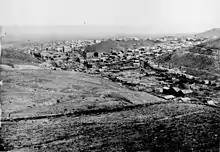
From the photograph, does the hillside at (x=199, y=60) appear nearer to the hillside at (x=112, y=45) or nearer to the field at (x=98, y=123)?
the hillside at (x=112, y=45)

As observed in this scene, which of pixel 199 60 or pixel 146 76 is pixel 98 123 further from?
pixel 199 60

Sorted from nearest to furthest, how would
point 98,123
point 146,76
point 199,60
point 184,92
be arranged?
point 98,123 < point 184,92 < point 146,76 < point 199,60

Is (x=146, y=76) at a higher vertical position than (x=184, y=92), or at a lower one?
lower

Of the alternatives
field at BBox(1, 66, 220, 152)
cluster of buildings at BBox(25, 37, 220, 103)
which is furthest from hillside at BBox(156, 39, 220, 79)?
field at BBox(1, 66, 220, 152)

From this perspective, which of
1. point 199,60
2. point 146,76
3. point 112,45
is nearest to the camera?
point 146,76

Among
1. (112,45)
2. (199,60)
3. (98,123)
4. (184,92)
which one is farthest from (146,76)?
(112,45)

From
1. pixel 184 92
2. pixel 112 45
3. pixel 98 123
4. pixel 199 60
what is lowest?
pixel 184 92

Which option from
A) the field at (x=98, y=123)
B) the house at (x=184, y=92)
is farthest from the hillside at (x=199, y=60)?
the field at (x=98, y=123)

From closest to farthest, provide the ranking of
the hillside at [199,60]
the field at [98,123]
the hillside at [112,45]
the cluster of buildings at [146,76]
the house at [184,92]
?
the field at [98,123] < the house at [184,92] < the cluster of buildings at [146,76] < the hillside at [199,60] < the hillside at [112,45]
